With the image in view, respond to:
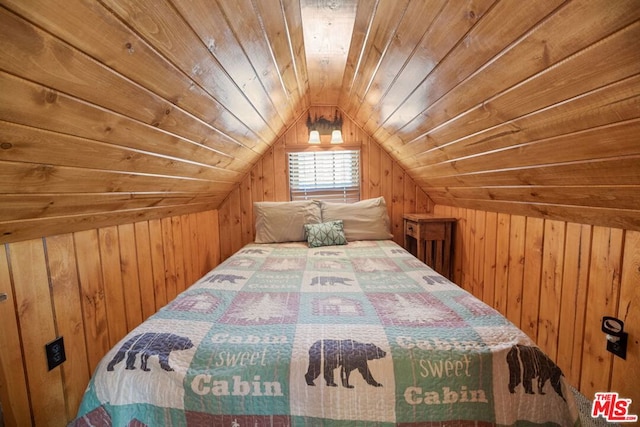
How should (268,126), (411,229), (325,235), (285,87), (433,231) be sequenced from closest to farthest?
(285,87) < (268,126) < (325,235) < (433,231) < (411,229)

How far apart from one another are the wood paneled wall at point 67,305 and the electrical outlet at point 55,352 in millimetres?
18

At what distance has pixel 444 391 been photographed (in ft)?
2.50

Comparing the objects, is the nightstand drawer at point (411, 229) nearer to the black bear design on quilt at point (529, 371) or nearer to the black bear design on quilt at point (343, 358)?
the black bear design on quilt at point (529, 371)

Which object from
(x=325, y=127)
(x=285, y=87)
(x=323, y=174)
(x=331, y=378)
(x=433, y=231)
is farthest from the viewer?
(x=323, y=174)

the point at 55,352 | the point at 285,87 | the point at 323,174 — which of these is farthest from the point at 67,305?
the point at 323,174

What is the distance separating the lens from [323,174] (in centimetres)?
283

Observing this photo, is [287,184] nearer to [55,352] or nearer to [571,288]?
[55,352]

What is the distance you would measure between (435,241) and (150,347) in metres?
2.25

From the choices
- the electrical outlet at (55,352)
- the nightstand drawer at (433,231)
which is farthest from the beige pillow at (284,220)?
the electrical outlet at (55,352)

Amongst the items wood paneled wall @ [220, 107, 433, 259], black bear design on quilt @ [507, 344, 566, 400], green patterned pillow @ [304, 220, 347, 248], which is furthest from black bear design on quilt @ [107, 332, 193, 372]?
wood paneled wall @ [220, 107, 433, 259]

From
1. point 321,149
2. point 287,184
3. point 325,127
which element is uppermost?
point 325,127

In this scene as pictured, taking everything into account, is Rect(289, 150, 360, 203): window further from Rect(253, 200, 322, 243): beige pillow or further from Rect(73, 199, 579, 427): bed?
Rect(73, 199, 579, 427): bed

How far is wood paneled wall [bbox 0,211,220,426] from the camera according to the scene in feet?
3.23

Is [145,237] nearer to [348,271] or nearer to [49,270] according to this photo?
[49,270]
